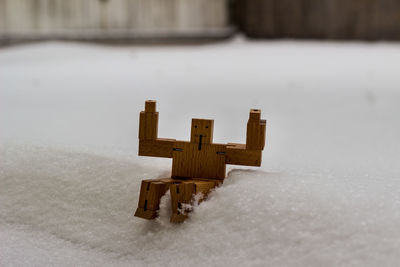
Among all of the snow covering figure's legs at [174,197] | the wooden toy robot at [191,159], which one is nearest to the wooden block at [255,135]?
the wooden toy robot at [191,159]

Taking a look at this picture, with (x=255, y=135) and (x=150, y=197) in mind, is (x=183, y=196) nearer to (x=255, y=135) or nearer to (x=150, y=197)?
(x=150, y=197)

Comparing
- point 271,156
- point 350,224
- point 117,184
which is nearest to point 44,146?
point 117,184

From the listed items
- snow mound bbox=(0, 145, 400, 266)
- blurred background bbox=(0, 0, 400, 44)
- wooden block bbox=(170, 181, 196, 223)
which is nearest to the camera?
snow mound bbox=(0, 145, 400, 266)

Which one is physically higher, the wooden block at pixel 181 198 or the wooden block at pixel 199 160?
the wooden block at pixel 199 160

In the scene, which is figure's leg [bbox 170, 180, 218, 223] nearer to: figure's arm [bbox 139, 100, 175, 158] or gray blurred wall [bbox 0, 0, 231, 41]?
figure's arm [bbox 139, 100, 175, 158]

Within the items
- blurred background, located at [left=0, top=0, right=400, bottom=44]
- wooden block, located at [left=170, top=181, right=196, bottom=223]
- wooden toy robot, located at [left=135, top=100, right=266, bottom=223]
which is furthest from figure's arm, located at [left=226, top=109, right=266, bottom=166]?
blurred background, located at [left=0, top=0, right=400, bottom=44]

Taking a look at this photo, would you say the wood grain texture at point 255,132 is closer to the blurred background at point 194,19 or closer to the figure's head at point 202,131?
the figure's head at point 202,131

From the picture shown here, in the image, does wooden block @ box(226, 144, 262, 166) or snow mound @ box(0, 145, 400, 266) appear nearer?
snow mound @ box(0, 145, 400, 266)
